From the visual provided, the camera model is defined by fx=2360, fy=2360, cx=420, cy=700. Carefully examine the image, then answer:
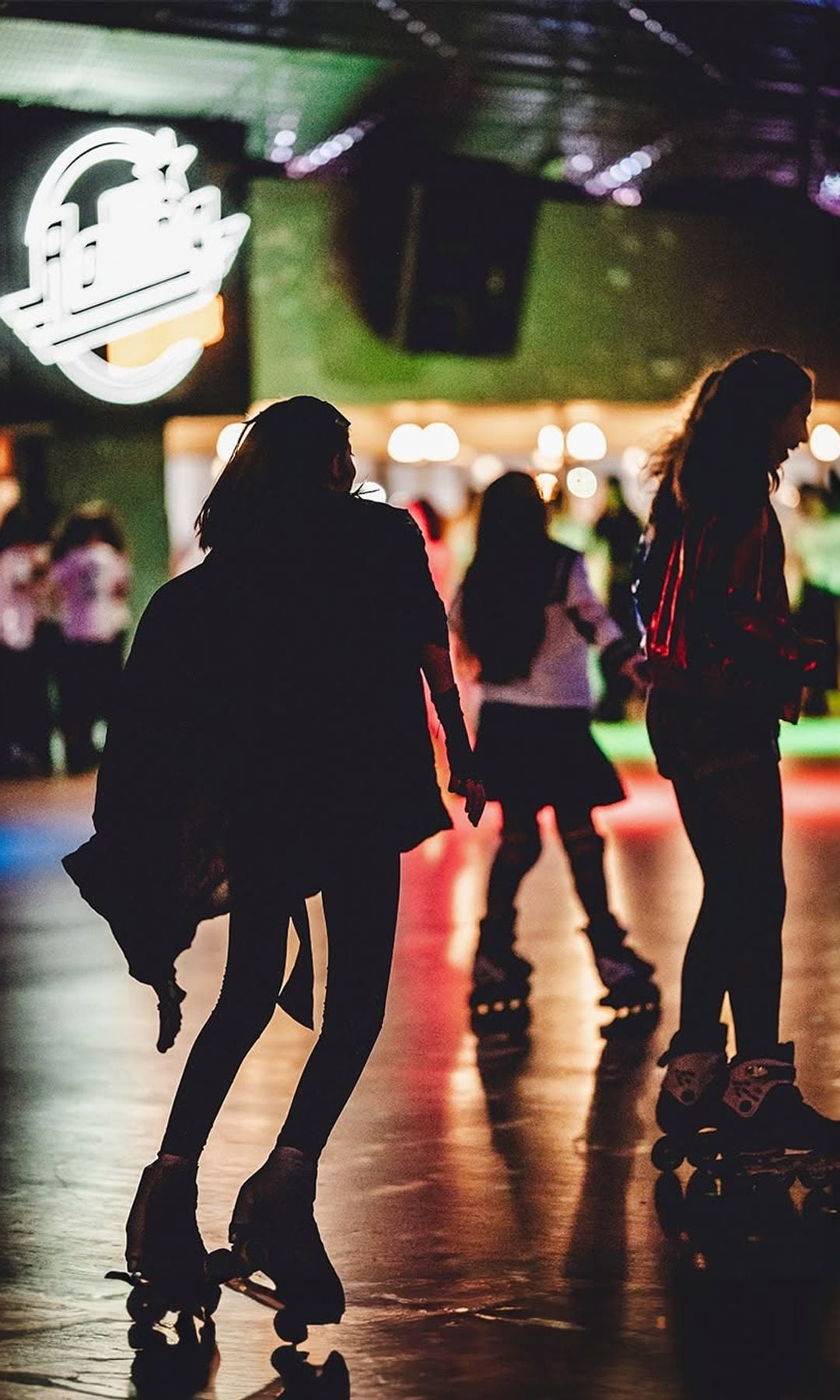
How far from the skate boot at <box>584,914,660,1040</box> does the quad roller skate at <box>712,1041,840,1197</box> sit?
2.23 m

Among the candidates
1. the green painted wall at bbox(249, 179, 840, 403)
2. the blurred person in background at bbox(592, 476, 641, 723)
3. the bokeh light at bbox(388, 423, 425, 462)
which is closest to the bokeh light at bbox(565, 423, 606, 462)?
the green painted wall at bbox(249, 179, 840, 403)

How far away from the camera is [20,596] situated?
62.3 ft

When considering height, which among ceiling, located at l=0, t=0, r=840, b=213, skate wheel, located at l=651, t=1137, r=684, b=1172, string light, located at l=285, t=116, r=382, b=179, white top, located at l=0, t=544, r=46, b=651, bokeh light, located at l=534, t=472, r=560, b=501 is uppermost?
ceiling, located at l=0, t=0, r=840, b=213

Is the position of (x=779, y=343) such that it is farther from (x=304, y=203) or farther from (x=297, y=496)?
(x=297, y=496)

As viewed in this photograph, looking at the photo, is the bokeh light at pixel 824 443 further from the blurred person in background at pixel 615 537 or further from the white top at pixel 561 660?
the white top at pixel 561 660

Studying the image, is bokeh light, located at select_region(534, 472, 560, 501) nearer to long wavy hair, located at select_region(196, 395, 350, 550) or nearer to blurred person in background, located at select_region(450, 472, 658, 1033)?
blurred person in background, located at select_region(450, 472, 658, 1033)

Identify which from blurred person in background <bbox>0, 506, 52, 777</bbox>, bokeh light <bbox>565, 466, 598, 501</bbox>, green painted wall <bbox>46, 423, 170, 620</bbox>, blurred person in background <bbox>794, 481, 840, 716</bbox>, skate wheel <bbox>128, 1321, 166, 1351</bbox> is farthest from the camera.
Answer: bokeh light <bbox>565, 466, 598, 501</bbox>

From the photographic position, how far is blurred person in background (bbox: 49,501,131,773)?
18625 millimetres

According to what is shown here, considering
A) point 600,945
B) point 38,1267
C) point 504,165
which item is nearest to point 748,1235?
point 38,1267

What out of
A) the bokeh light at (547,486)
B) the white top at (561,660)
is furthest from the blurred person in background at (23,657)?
the white top at (561,660)

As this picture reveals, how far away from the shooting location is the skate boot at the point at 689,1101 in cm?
568

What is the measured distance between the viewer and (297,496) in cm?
468

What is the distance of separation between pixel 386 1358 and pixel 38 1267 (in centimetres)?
Answer: 102

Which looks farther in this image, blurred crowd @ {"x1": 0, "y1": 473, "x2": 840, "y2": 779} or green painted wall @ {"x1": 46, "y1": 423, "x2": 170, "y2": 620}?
green painted wall @ {"x1": 46, "y1": 423, "x2": 170, "y2": 620}
